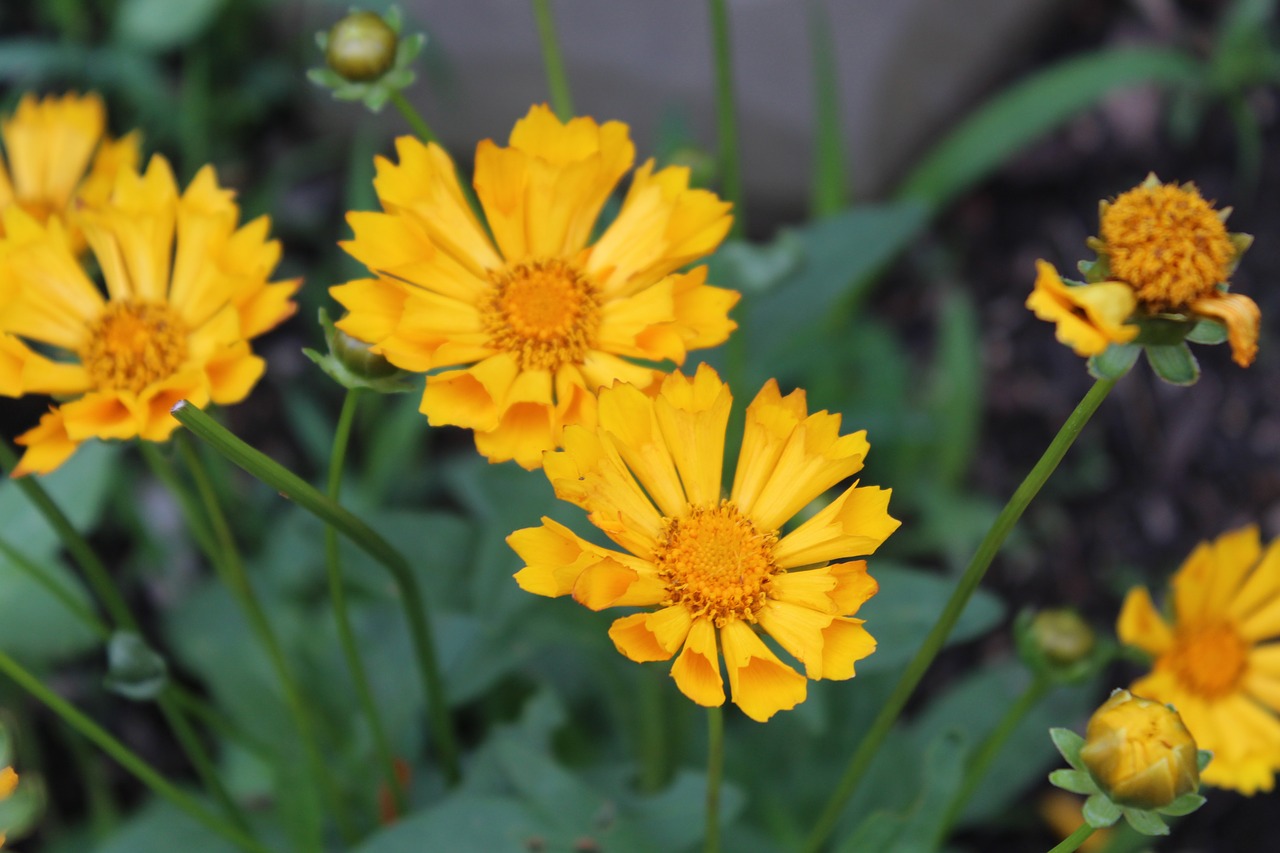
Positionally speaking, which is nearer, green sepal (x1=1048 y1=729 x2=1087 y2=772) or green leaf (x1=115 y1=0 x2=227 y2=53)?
green sepal (x1=1048 y1=729 x2=1087 y2=772)

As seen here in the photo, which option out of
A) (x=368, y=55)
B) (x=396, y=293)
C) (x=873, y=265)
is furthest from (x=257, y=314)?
(x=873, y=265)

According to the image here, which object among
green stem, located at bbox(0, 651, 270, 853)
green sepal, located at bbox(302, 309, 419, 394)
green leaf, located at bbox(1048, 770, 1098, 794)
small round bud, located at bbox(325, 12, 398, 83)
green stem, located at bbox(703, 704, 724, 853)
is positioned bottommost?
green leaf, located at bbox(1048, 770, 1098, 794)

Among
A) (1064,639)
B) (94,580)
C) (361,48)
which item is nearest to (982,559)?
(1064,639)

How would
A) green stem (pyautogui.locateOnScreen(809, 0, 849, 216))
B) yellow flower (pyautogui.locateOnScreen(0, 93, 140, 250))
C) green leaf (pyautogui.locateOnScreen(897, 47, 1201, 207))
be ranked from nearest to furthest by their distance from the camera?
yellow flower (pyautogui.locateOnScreen(0, 93, 140, 250)) → green stem (pyautogui.locateOnScreen(809, 0, 849, 216)) → green leaf (pyautogui.locateOnScreen(897, 47, 1201, 207))

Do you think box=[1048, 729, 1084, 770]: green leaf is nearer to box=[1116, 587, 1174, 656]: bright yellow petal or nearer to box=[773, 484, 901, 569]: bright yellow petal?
box=[773, 484, 901, 569]: bright yellow petal

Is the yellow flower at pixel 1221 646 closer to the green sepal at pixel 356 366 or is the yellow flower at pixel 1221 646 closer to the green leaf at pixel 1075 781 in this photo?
the green leaf at pixel 1075 781

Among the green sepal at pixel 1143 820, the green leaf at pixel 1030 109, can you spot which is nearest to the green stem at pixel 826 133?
the green leaf at pixel 1030 109

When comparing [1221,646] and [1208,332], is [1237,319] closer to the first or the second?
[1208,332]

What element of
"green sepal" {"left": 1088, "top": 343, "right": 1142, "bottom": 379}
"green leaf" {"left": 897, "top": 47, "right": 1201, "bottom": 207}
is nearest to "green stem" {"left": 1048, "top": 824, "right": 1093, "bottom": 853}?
"green sepal" {"left": 1088, "top": 343, "right": 1142, "bottom": 379}
